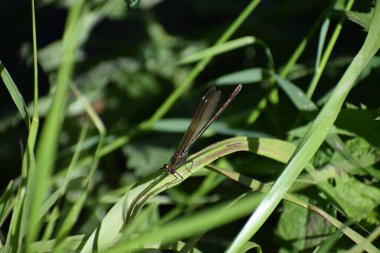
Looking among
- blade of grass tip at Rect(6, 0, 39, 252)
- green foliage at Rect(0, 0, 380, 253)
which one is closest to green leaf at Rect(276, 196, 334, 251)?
green foliage at Rect(0, 0, 380, 253)

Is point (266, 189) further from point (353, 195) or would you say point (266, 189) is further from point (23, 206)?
point (23, 206)

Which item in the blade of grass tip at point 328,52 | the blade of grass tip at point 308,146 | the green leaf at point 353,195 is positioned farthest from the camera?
the blade of grass tip at point 328,52

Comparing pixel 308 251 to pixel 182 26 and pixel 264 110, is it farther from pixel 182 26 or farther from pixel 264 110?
pixel 182 26

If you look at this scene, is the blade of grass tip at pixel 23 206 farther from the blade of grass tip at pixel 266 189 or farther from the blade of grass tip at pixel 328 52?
the blade of grass tip at pixel 328 52

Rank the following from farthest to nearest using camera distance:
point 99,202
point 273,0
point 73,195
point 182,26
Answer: point 182,26
point 273,0
point 73,195
point 99,202

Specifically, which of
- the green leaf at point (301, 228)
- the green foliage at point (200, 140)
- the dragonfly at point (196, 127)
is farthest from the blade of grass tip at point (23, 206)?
the green leaf at point (301, 228)

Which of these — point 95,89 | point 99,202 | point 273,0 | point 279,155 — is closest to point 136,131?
point 99,202

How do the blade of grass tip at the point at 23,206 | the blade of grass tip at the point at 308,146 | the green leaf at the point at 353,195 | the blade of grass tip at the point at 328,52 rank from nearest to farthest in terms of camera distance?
the blade of grass tip at the point at 308,146, the blade of grass tip at the point at 23,206, the green leaf at the point at 353,195, the blade of grass tip at the point at 328,52
